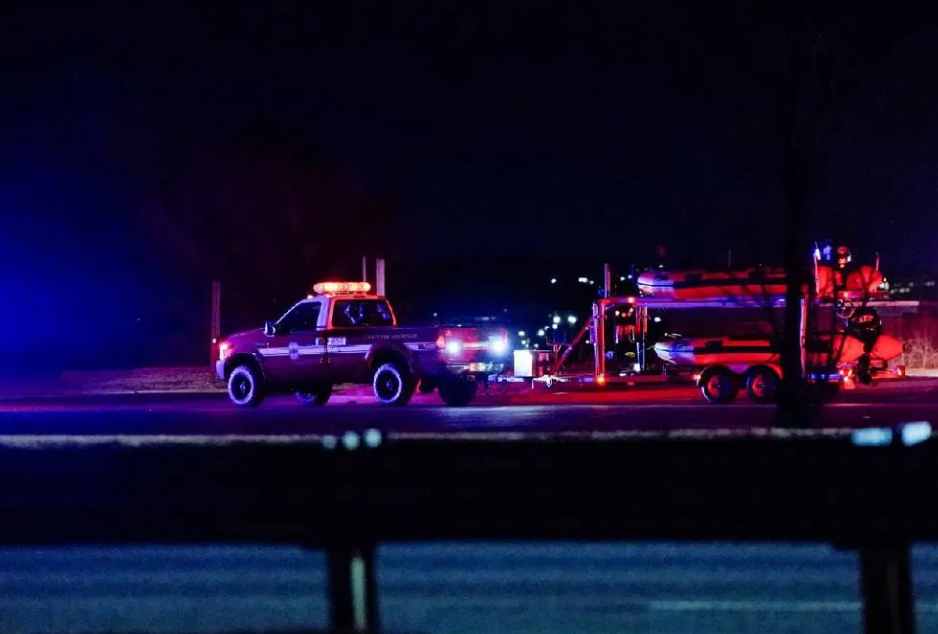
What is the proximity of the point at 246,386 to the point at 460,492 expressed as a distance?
20.7 metres

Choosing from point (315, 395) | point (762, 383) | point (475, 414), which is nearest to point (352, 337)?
point (315, 395)

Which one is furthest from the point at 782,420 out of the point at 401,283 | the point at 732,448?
the point at 401,283

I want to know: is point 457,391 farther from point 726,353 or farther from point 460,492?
point 460,492

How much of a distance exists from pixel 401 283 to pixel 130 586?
59418 millimetres

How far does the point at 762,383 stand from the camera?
84.7 feet

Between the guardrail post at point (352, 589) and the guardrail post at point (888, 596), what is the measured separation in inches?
85.5

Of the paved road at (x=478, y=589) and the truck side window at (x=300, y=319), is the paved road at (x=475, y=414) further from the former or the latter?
the paved road at (x=478, y=589)

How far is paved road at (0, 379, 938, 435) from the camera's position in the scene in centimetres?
2058

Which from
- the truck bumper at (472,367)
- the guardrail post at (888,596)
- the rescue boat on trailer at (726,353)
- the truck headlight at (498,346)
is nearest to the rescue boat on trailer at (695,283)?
the rescue boat on trailer at (726,353)

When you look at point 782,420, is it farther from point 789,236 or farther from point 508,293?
point 508,293

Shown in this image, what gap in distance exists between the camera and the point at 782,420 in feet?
45.4

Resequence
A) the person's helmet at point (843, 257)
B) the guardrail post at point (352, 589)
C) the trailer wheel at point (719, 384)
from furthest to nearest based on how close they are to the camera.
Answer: the trailer wheel at point (719, 384), the person's helmet at point (843, 257), the guardrail post at point (352, 589)

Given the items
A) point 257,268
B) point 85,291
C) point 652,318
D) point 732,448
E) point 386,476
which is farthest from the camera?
point 85,291

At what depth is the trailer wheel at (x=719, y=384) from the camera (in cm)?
2609
